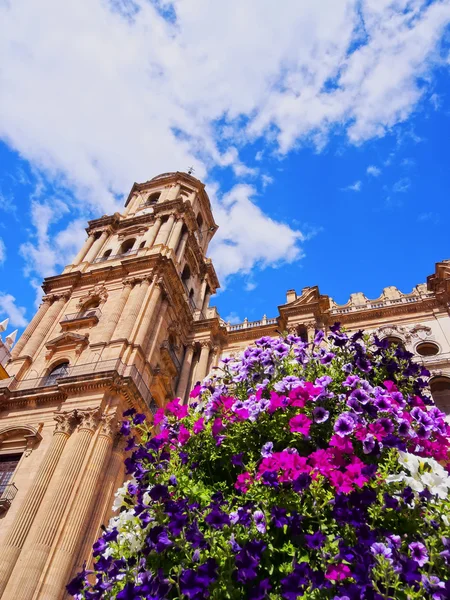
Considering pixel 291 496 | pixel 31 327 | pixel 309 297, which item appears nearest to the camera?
pixel 291 496

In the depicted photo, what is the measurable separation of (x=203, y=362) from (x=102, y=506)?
10731 mm

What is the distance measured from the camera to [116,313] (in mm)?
22406

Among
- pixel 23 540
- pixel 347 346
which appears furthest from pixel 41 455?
pixel 347 346

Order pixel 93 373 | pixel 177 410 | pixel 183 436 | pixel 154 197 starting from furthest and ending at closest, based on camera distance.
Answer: pixel 154 197
pixel 93 373
pixel 177 410
pixel 183 436

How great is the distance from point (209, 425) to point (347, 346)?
295 cm

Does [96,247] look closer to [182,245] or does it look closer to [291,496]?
[182,245]

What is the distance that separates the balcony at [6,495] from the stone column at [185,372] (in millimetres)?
8704

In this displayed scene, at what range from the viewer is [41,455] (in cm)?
1695

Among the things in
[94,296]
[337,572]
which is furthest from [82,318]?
[337,572]

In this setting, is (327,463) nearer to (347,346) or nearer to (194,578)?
(194,578)

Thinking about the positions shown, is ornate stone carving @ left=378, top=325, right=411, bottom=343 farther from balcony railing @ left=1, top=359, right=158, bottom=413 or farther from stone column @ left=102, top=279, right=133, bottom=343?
stone column @ left=102, top=279, right=133, bottom=343

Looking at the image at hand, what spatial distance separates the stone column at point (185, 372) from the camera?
23891 mm

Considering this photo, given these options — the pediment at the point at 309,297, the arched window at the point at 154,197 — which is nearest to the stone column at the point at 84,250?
the arched window at the point at 154,197

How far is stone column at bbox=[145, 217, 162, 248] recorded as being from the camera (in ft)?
93.0
